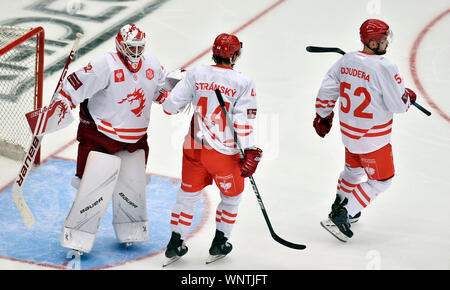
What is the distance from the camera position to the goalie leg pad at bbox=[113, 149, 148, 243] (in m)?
5.32

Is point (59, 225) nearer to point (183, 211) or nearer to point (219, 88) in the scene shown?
point (183, 211)

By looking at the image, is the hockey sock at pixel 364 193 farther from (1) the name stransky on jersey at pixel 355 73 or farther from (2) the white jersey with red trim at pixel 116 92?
(2) the white jersey with red trim at pixel 116 92

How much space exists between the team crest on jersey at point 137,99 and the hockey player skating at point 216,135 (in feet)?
0.46

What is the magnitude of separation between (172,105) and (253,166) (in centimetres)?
53

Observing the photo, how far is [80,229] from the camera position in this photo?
525 centimetres

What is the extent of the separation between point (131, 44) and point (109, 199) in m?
0.85

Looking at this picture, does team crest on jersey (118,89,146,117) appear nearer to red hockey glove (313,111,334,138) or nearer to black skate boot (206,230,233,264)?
black skate boot (206,230,233,264)

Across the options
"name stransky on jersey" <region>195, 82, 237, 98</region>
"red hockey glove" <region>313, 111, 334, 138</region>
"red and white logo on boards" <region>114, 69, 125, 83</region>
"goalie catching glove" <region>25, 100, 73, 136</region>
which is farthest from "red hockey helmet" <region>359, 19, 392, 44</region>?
"goalie catching glove" <region>25, 100, 73, 136</region>

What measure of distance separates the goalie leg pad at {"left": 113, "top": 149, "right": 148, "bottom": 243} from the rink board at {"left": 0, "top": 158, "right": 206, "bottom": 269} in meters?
0.10

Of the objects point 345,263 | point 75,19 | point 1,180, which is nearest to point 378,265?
point 345,263

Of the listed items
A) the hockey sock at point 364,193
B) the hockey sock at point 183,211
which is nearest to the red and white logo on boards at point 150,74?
the hockey sock at point 183,211

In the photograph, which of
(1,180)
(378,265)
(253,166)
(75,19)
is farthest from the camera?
(75,19)

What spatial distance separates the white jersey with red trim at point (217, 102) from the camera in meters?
4.97

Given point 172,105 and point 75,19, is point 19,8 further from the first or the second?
point 172,105
